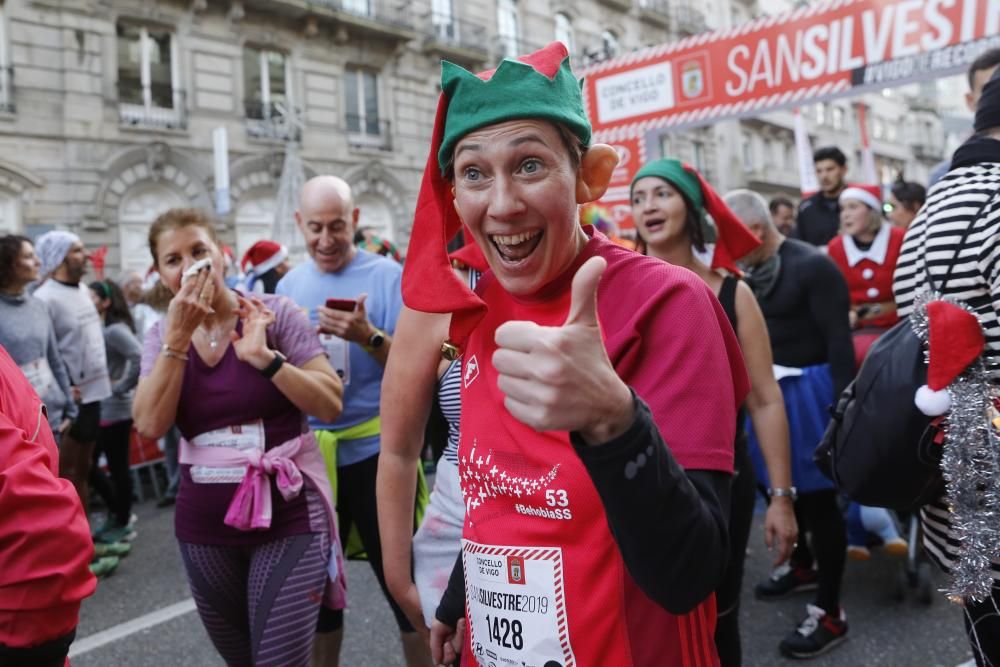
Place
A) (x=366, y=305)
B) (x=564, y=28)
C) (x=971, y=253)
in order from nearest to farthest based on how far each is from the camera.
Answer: (x=971, y=253), (x=366, y=305), (x=564, y=28)

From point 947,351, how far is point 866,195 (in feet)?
11.6

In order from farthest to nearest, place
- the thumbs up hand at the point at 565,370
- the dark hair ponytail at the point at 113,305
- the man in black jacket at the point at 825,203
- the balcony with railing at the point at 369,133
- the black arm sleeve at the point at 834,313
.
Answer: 1. the balcony with railing at the point at 369,133
2. the dark hair ponytail at the point at 113,305
3. the man in black jacket at the point at 825,203
4. the black arm sleeve at the point at 834,313
5. the thumbs up hand at the point at 565,370

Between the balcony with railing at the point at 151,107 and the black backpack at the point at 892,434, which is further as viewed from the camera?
the balcony with railing at the point at 151,107

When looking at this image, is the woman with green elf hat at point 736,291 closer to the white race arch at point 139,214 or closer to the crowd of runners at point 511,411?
the crowd of runners at point 511,411

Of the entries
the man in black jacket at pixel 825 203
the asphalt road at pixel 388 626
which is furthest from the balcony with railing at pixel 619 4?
the asphalt road at pixel 388 626

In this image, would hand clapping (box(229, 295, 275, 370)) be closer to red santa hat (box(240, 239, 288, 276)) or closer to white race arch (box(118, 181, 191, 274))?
red santa hat (box(240, 239, 288, 276))

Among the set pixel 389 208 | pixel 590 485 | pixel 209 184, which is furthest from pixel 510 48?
pixel 590 485

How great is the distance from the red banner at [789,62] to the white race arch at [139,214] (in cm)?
1009

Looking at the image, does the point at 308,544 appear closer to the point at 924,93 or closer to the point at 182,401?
the point at 182,401

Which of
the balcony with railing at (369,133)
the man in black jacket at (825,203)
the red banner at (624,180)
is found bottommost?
the man in black jacket at (825,203)

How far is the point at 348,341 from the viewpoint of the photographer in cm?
314

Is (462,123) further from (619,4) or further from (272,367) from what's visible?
(619,4)

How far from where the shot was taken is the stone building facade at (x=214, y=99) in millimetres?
13641

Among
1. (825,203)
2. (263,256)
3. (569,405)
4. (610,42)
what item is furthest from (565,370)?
(610,42)
